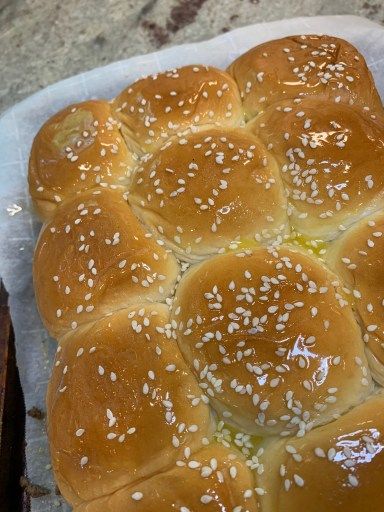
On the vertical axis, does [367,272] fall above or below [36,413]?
above

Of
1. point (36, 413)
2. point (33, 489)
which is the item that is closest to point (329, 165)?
point (36, 413)

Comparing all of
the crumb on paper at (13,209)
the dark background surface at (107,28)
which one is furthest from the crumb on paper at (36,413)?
the dark background surface at (107,28)

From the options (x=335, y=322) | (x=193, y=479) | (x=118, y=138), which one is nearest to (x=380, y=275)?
(x=335, y=322)

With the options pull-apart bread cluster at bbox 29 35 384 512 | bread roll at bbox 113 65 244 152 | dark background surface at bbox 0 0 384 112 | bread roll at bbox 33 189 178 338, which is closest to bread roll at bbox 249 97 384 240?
pull-apart bread cluster at bbox 29 35 384 512

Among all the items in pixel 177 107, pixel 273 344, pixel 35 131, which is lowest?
pixel 273 344

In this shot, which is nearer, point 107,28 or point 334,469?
point 334,469

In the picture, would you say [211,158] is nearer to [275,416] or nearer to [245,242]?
[245,242]

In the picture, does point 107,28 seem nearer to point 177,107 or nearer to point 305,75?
point 177,107
